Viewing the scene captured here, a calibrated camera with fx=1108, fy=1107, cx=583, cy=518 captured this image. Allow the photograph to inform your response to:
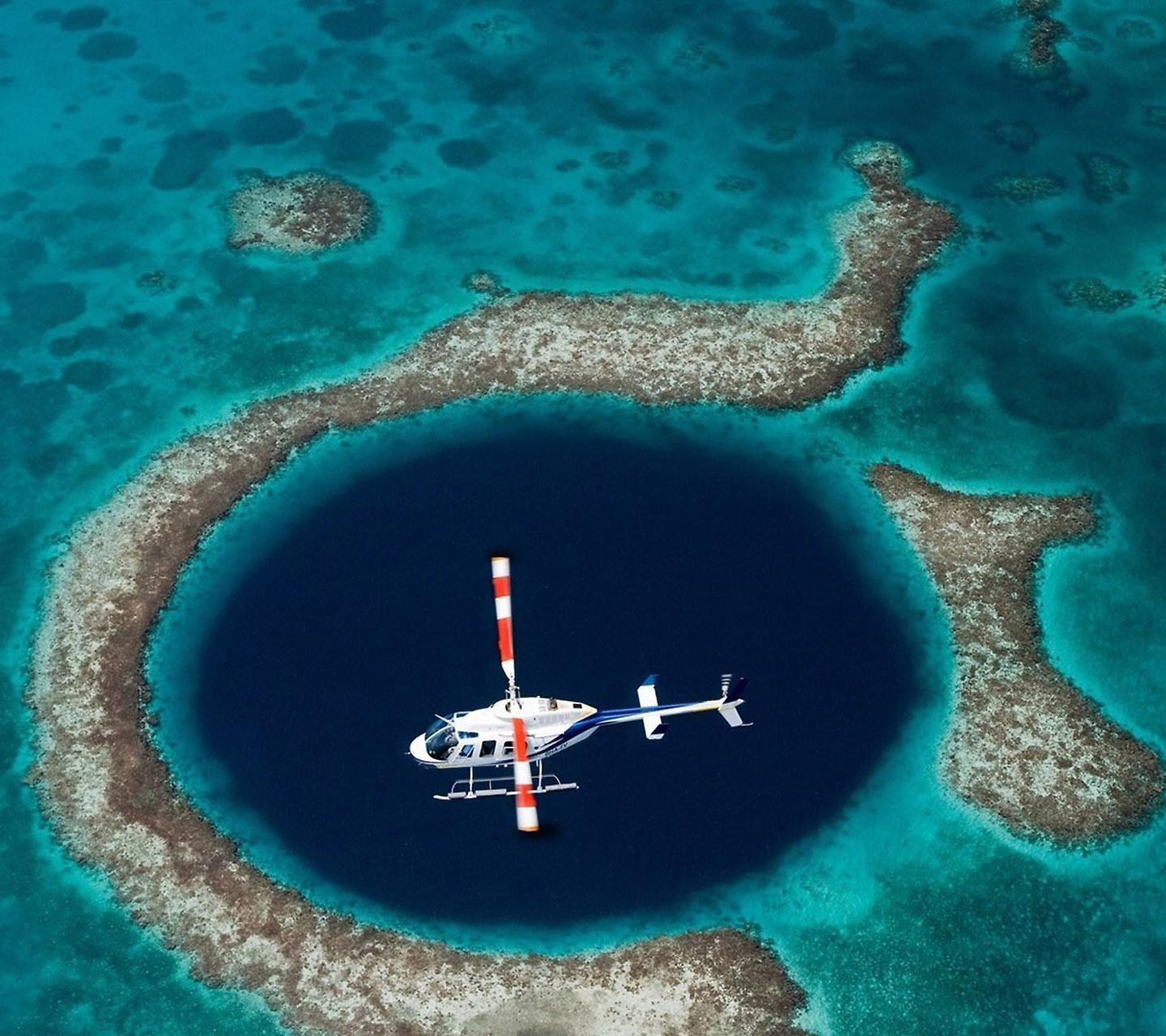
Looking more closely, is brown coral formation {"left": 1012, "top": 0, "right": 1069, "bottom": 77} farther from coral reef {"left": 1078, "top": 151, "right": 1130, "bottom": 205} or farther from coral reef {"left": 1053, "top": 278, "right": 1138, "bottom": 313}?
coral reef {"left": 1053, "top": 278, "right": 1138, "bottom": 313}

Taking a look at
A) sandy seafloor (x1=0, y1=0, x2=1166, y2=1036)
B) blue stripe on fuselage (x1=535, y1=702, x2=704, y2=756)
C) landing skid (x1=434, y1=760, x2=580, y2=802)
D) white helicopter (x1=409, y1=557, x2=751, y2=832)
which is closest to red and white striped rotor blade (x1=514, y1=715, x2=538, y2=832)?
white helicopter (x1=409, y1=557, x2=751, y2=832)

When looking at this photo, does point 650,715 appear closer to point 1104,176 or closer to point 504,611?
point 504,611

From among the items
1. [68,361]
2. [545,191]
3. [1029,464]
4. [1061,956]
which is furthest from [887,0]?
[1061,956]

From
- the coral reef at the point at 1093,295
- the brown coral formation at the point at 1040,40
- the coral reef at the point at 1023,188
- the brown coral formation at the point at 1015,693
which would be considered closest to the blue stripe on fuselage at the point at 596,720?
the brown coral formation at the point at 1015,693

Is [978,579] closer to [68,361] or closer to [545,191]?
[545,191]

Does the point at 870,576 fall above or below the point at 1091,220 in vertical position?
below

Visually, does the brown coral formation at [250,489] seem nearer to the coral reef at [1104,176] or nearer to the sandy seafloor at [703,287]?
the sandy seafloor at [703,287]

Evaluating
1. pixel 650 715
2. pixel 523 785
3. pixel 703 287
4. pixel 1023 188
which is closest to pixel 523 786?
pixel 523 785
